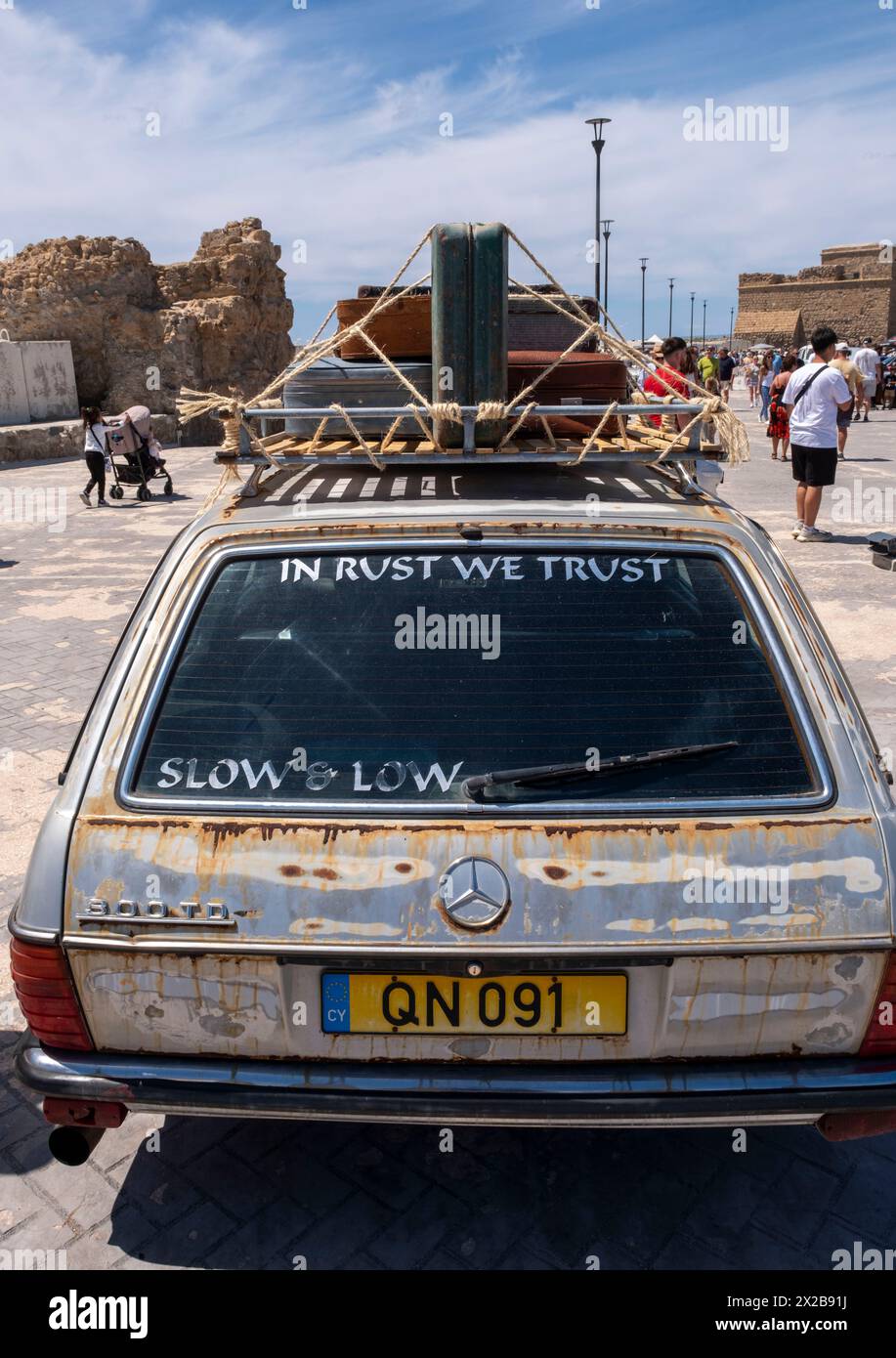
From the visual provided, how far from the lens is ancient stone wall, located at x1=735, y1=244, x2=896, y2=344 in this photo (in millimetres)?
61750

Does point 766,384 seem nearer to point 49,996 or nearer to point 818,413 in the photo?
point 818,413

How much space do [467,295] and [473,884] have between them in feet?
6.01

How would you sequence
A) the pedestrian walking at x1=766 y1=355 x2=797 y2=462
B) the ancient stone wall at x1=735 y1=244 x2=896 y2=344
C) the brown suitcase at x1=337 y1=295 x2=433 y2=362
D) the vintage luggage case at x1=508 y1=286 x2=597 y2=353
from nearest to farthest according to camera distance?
the brown suitcase at x1=337 y1=295 x2=433 y2=362
the vintage luggage case at x1=508 y1=286 x2=597 y2=353
the pedestrian walking at x1=766 y1=355 x2=797 y2=462
the ancient stone wall at x1=735 y1=244 x2=896 y2=344

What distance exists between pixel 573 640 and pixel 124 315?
28.5 m

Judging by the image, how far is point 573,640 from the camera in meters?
2.32

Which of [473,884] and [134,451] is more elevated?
[134,451]

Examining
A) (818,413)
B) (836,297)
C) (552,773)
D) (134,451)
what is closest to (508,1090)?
(552,773)

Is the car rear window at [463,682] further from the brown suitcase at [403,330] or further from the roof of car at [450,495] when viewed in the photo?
the brown suitcase at [403,330]

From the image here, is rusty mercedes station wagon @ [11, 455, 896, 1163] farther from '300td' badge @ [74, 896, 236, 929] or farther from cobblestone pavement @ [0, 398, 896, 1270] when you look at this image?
cobblestone pavement @ [0, 398, 896, 1270]

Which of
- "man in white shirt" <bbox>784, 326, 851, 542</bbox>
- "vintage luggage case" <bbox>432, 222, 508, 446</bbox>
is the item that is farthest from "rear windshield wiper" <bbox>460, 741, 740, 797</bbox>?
"man in white shirt" <bbox>784, 326, 851, 542</bbox>

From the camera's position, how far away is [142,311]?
91.8 ft

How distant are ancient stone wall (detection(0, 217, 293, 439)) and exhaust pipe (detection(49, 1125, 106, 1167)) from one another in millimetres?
23992

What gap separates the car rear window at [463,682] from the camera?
6.99 feet
